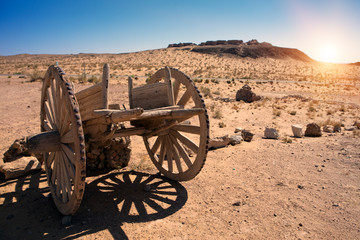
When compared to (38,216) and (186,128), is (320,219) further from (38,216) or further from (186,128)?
(38,216)

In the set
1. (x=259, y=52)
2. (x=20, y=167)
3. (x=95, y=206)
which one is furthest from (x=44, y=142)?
(x=259, y=52)

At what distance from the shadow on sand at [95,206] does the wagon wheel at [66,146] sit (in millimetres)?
313

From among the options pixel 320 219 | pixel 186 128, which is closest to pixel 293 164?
pixel 320 219

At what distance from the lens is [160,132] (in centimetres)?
404

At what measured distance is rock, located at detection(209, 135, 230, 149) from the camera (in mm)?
6188

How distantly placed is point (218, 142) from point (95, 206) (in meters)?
3.57

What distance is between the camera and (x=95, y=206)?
3.62 metres

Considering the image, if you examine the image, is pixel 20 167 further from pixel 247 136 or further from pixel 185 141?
pixel 247 136

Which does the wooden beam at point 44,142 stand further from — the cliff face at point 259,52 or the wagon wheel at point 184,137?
the cliff face at point 259,52

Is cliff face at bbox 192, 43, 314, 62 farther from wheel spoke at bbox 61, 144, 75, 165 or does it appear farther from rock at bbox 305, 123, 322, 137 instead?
wheel spoke at bbox 61, 144, 75, 165

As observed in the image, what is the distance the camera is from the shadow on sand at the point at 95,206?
3035mm

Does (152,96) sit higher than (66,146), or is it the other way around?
(152,96)

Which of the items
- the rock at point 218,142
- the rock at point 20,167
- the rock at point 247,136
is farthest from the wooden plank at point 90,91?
the rock at point 247,136

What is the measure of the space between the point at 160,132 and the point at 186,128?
45cm
